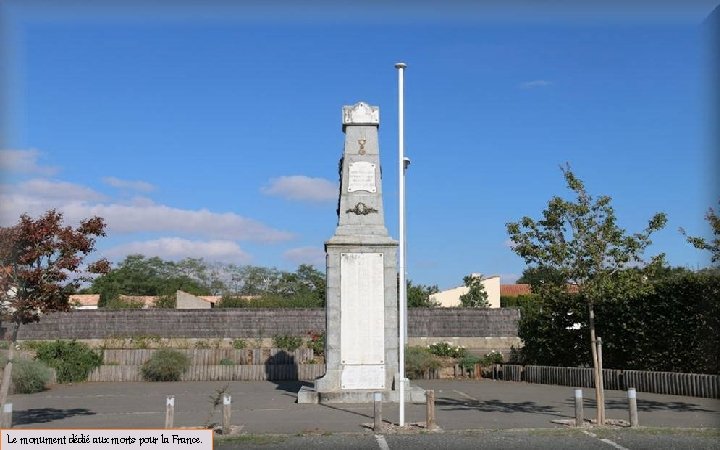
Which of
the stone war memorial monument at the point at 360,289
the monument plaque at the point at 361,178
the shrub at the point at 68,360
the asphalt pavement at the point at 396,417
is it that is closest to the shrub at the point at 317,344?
the asphalt pavement at the point at 396,417

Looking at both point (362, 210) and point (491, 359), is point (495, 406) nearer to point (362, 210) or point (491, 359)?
point (362, 210)

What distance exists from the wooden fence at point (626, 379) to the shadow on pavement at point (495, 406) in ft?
15.5

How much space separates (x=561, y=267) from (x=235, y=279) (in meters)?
→ 116

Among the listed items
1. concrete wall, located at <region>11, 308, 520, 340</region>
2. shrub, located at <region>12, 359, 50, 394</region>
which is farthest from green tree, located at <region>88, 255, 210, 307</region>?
shrub, located at <region>12, 359, 50, 394</region>

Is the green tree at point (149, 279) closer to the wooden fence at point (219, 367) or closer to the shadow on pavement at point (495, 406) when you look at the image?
the wooden fence at point (219, 367)

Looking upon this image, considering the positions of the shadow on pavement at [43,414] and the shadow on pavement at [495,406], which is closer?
the shadow on pavement at [43,414]

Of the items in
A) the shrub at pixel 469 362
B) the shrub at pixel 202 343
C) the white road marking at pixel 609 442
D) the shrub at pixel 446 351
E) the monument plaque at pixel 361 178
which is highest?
the monument plaque at pixel 361 178

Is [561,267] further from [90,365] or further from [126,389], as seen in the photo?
[90,365]

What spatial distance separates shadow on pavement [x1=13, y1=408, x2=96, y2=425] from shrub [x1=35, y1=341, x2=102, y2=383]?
1007cm

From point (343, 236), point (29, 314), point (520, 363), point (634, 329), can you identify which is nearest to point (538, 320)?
point (520, 363)

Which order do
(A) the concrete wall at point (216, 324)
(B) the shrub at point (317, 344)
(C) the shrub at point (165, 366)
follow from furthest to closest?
1. (A) the concrete wall at point (216, 324)
2. (B) the shrub at point (317, 344)
3. (C) the shrub at point (165, 366)

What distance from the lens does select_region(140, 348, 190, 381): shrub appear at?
29969mm

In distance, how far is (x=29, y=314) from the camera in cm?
1443

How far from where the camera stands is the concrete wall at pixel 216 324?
39250mm
